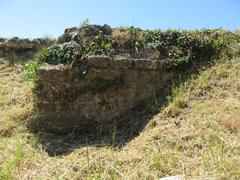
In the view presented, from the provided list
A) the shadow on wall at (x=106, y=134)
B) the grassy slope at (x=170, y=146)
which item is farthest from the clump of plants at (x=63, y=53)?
the shadow on wall at (x=106, y=134)

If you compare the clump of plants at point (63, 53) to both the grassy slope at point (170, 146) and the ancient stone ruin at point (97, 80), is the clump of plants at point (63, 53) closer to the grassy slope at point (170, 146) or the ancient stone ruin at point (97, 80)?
the ancient stone ruin at point (97, 80)

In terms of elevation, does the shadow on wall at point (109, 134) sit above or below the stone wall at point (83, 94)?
below

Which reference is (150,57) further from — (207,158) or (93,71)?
(207,158)

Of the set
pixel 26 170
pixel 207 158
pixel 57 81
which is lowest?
pixel 26 170

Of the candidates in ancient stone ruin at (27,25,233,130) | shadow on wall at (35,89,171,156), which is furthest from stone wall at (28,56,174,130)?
shadow on wall at (35,89,171,156)

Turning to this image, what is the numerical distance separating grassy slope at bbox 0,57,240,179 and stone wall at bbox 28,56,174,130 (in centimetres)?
45

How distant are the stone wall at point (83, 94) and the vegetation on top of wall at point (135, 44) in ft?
0.81

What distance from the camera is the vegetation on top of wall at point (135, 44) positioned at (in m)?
5.95

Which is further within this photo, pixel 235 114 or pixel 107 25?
pixel 107 25

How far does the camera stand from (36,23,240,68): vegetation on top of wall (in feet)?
19.5

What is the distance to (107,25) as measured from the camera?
260 inches

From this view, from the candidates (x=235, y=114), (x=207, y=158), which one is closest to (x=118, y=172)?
(x=207, y=158)

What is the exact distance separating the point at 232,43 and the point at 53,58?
9.26 feet

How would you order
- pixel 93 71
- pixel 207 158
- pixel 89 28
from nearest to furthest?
pixel 207 158 → pixel 93 71 → pixel 89 28
